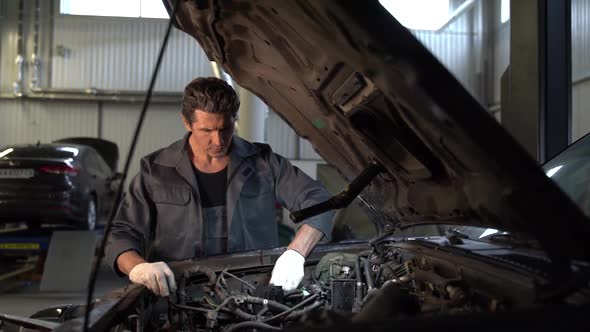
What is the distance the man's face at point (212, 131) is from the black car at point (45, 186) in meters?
3.24

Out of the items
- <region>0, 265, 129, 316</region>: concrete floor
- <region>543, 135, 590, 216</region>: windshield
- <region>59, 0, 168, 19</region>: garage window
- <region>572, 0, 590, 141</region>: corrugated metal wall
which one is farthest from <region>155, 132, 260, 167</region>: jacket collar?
<region>572, 0, 590, 141</region>: corrugated metal wall

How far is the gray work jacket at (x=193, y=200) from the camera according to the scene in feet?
7.21

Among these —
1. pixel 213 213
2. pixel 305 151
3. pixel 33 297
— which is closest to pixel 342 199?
pixel 213 213

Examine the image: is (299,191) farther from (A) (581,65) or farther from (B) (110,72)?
(B) (110,72)

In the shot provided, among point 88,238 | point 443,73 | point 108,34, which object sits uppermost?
point 108,34

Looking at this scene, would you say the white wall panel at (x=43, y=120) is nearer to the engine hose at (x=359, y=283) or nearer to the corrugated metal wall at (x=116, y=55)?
the corrugated metal wall at (x=116, y=55)

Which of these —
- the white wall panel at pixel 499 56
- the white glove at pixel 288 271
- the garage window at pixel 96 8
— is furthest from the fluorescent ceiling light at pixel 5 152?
the white wall panel at pixel 499 56

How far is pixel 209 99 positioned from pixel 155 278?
0.78m

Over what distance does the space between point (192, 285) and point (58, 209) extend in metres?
4.00

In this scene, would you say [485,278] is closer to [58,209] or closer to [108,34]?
[58,209]

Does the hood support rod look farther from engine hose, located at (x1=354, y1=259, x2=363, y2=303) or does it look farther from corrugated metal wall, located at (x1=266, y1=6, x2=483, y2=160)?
corrugated metal wall, located at (x1=266, y1=6, x2=483, y2=160)

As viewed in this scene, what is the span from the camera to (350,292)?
1817mm

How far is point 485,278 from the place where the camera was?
1124 mm

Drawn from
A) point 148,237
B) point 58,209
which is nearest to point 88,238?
point 58,209
